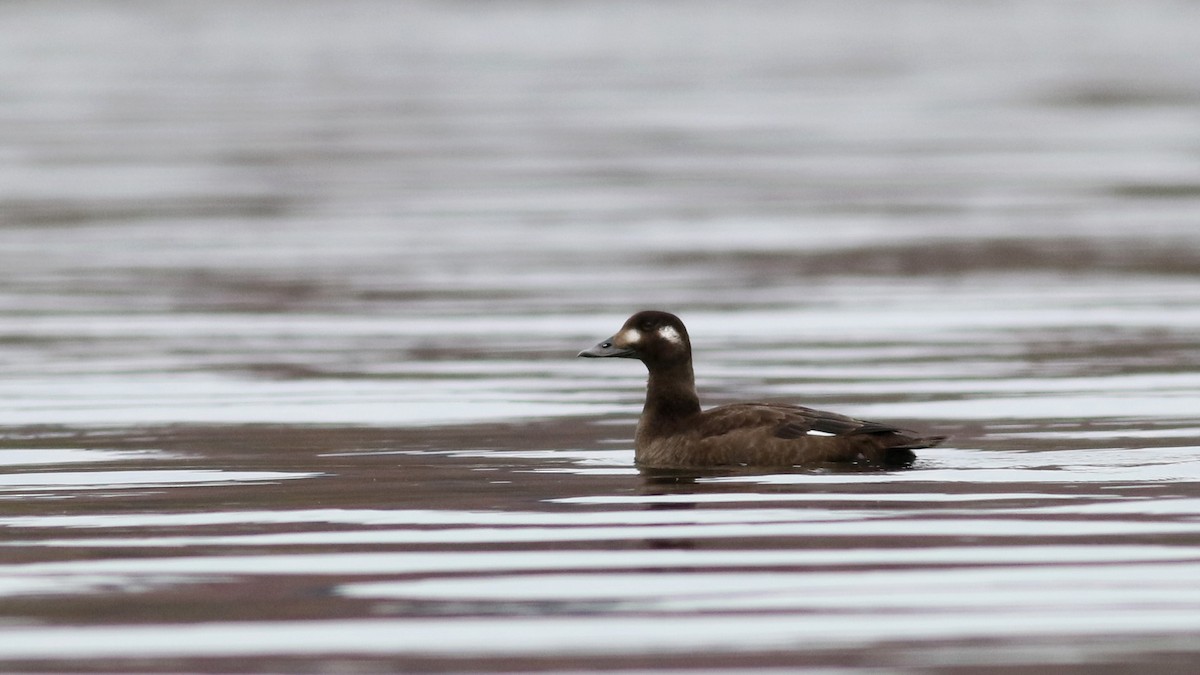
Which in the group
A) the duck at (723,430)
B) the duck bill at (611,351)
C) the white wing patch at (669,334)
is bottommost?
the duck at (723,430)

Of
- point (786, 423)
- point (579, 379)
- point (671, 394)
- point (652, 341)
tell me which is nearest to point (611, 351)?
point (652, 341)

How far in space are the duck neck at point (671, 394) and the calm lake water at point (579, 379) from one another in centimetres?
44

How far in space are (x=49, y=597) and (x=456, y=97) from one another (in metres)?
36.7

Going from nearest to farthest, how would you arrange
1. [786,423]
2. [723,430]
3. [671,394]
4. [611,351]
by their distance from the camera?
[786,423] → [723,430] → [671,394] → [611,351]

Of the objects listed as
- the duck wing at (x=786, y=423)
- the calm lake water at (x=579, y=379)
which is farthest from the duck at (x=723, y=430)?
the calm lake water at (x=579, y=379)

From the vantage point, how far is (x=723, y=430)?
11922 millimetres

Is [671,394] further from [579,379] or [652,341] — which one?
[579,379]

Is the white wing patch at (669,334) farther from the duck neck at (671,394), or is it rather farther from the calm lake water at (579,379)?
the calm lake water at (579,379)

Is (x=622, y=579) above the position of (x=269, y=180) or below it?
below

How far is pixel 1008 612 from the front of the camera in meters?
8.27

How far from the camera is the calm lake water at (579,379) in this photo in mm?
8391

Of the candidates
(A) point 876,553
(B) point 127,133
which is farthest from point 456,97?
(A) point 876,553

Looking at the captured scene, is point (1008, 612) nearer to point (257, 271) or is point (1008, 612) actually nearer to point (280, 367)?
point (280, 367)

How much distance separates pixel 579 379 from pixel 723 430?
155 inches
